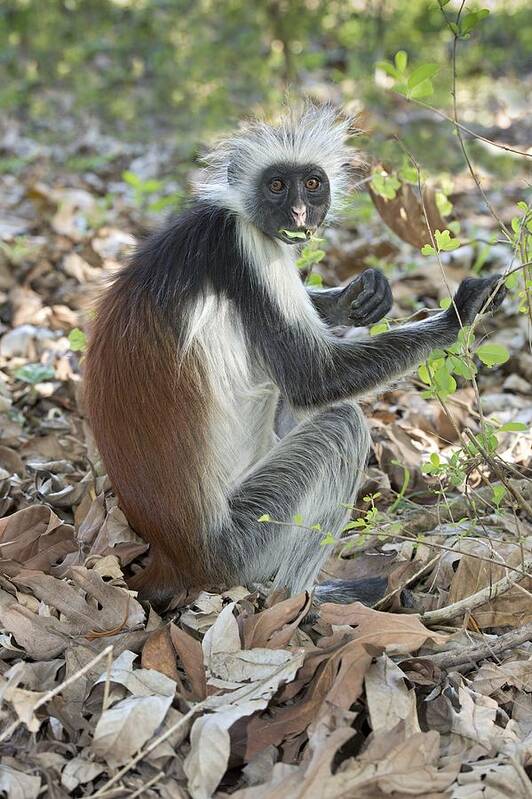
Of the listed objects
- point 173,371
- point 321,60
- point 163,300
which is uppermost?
point 321,60

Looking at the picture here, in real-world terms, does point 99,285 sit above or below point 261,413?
above

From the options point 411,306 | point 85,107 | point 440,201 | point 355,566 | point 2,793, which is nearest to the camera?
point 2,793

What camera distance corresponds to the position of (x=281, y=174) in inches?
170

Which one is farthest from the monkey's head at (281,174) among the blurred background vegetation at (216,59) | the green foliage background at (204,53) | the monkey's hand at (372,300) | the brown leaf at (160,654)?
the green foliage background at (204,53)

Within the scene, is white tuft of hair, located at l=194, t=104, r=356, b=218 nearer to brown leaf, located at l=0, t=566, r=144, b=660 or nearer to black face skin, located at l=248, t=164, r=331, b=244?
black face skin, located at l=248, t=164, r=331, b=244

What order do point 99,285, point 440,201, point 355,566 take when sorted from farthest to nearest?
point 440,201 < point 99,285 < point 355,566

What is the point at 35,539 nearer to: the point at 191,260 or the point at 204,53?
the point at 191,260

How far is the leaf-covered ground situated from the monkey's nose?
1.13 metres

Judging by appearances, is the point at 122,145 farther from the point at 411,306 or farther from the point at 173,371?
the point at 173,371

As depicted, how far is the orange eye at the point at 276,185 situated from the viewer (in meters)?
4.28

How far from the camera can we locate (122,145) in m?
12.8

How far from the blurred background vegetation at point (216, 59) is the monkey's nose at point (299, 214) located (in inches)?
322

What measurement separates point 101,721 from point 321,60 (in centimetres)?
1297

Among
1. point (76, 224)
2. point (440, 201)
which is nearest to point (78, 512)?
point (440, 201)
